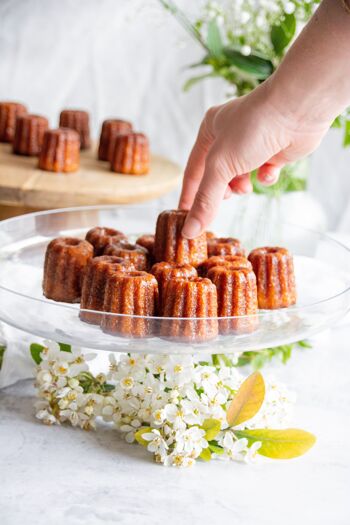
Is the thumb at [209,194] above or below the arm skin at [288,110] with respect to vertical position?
below

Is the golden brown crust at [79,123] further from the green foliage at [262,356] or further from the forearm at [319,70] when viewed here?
the forearm at [319,70]

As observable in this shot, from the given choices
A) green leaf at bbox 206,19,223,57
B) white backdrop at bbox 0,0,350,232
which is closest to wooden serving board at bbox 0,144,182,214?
green leaf at bbox 206,19,223,57

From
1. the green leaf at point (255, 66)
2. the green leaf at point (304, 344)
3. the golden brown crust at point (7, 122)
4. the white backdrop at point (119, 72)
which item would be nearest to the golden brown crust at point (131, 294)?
the green leaf at point (304, 344)

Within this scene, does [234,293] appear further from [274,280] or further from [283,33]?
[283,33]

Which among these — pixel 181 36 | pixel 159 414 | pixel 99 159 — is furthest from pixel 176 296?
pixel 181 36

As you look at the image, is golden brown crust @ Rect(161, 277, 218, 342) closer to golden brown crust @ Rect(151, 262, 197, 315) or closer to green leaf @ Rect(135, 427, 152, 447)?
golden brown crust @ Rect(151, 262, 197, 315)

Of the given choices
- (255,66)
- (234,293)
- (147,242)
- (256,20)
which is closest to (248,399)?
(234,293)
